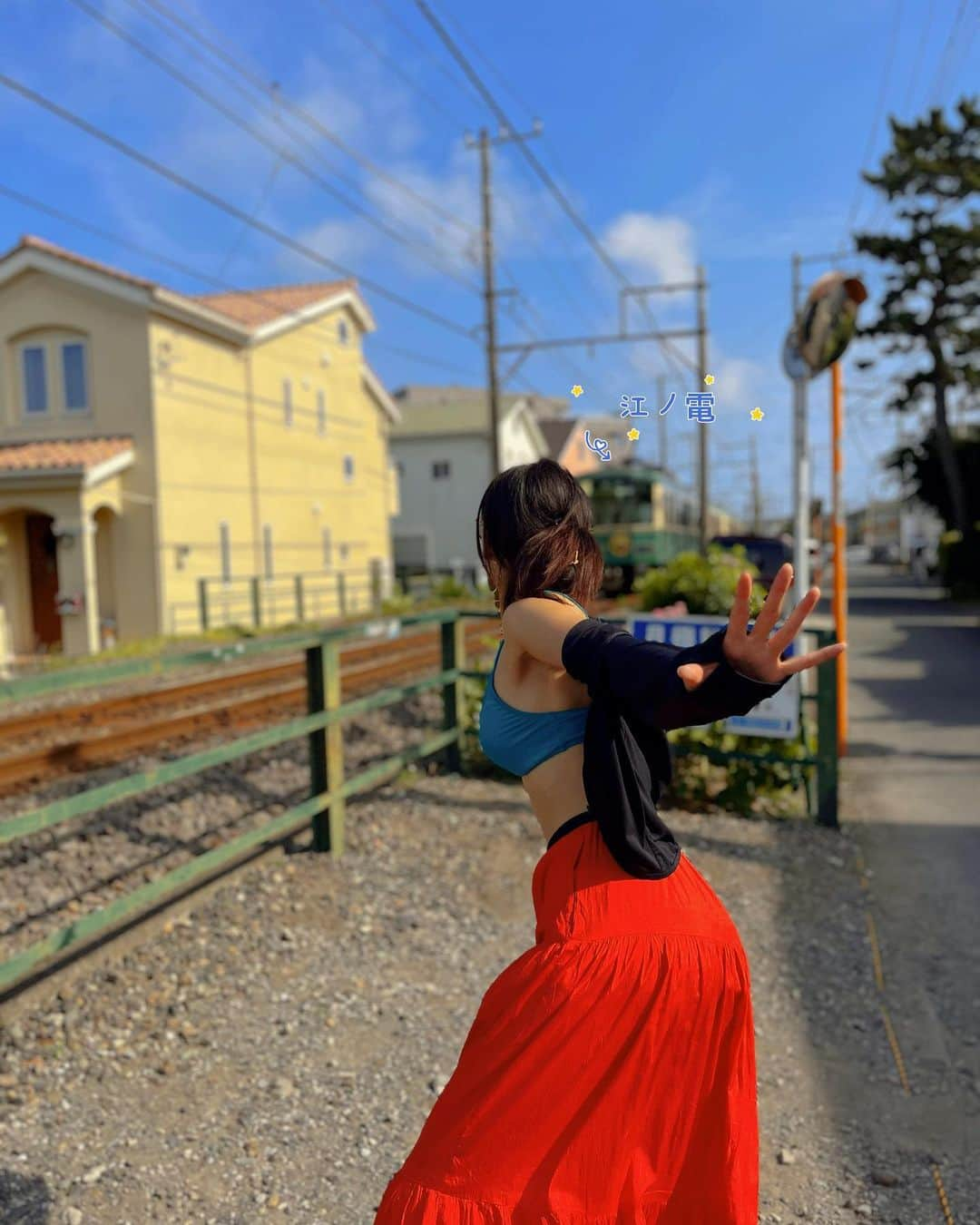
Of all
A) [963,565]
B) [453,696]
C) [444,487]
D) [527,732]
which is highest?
[444,487]

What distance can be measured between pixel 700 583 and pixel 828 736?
6.76 feet

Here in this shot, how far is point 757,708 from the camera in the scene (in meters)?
6.32

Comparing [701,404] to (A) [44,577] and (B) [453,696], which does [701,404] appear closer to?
(B) [453,696]

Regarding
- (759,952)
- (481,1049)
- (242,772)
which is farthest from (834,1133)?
(242,772)

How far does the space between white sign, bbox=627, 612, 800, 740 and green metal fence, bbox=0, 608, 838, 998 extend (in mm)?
156

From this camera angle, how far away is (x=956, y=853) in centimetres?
592

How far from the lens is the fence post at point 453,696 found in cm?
721

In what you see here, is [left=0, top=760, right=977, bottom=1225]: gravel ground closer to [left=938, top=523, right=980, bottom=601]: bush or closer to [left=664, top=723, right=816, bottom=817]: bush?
[left=664, top=723, right=816, bottom=817]: bush

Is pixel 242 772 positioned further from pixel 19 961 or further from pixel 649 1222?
pixel 649 1222

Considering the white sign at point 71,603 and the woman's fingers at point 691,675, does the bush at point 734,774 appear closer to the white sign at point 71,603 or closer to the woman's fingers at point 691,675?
the woman's fingers at point 691,675

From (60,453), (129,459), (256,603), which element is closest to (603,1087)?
(60,453)

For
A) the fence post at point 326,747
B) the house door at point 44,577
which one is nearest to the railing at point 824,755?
the fence post at point 326,747

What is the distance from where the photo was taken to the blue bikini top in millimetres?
1957

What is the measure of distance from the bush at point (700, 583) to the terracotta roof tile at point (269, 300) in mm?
19802
